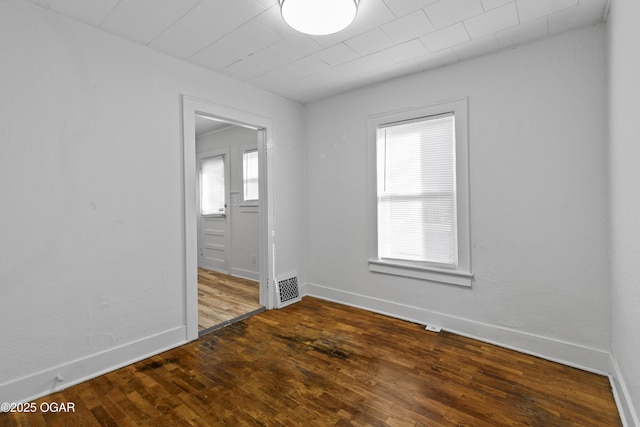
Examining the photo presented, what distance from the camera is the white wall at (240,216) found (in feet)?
15.8

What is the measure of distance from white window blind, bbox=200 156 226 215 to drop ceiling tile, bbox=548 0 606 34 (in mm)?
4787

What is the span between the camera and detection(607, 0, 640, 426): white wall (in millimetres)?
1410

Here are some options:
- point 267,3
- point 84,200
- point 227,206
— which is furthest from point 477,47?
point 227,206

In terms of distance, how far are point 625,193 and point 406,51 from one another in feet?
6.16

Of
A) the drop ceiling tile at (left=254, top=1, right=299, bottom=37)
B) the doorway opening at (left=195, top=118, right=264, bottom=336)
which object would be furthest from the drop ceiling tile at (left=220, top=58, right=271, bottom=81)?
the doorway opening at (left=195, top=118, right=264, bottom=336)

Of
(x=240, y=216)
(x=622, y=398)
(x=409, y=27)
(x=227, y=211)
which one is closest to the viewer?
(x=622, y=398)

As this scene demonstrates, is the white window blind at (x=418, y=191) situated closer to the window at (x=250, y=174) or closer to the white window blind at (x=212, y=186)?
the window at (x=250, y=174)

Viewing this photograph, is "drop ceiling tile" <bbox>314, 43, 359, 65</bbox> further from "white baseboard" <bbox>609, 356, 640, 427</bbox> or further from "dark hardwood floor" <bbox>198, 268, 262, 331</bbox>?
"white baseboard" <bbox>609, 356, 640, 427</bbox>

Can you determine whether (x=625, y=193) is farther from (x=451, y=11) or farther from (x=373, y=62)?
(x=373, y=62)

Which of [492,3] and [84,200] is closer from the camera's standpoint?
[492,3]

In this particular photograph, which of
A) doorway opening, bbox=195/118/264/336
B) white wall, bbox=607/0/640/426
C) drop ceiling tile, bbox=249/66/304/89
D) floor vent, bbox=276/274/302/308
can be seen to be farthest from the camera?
doorway opening, bbox=195/118/264/336

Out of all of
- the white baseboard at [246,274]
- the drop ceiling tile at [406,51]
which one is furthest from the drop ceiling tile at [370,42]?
the white baseboard at [246,274]

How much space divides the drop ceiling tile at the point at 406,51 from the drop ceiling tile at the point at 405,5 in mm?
423

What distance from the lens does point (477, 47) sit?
99.7 inches
